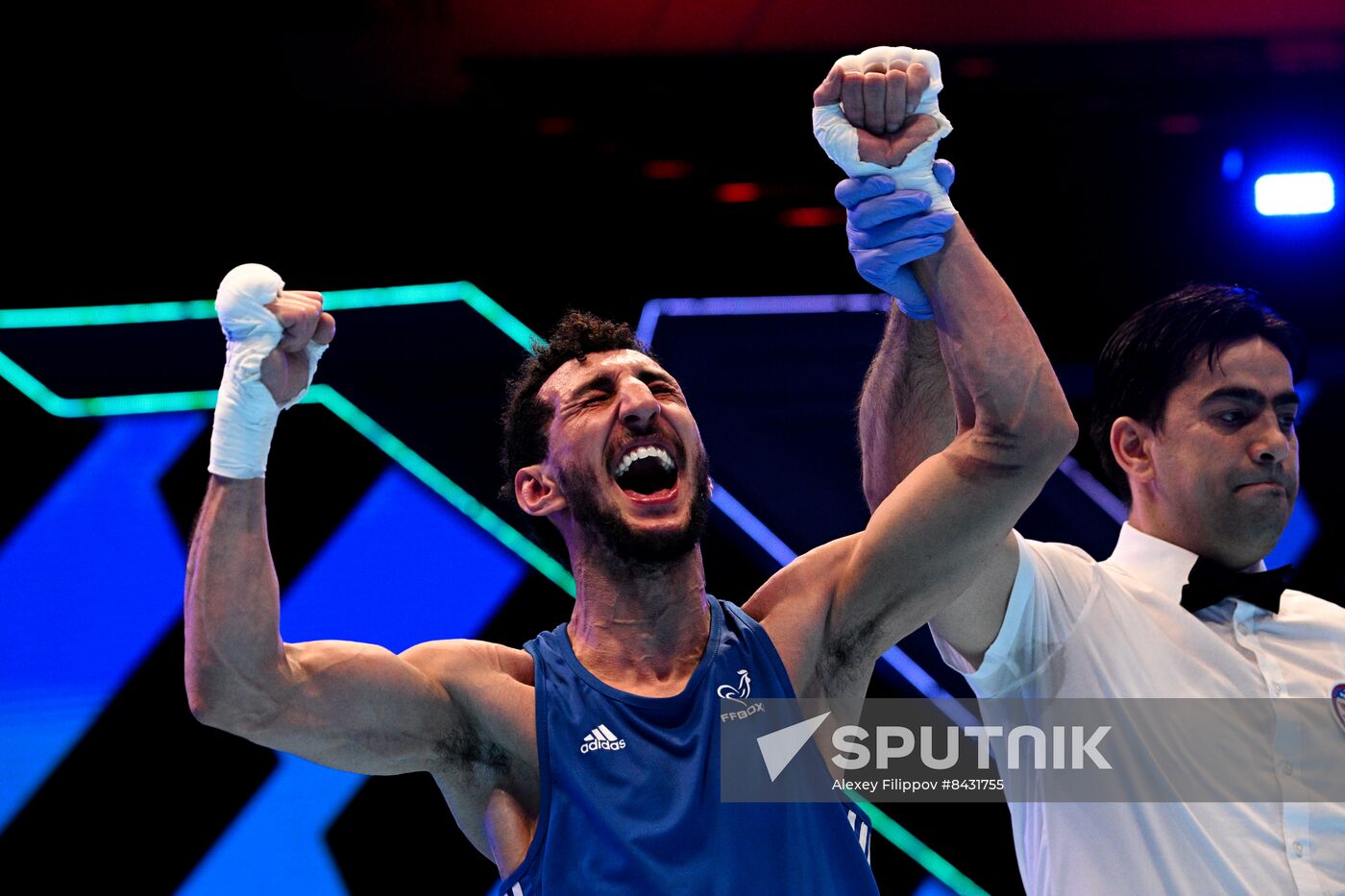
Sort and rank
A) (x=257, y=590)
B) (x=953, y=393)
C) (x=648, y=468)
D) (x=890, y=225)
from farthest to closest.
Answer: (x=648, y=468), (x=953, y=393), (x=890, y=225), (x=257, y=590)

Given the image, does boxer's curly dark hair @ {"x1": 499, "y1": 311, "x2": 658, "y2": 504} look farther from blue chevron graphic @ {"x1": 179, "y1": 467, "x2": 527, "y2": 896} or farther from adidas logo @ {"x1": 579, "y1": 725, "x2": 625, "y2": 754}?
blue chevron graphic @ {"x1": 179, "y1": 467, "x2": 527, "y2": 896}

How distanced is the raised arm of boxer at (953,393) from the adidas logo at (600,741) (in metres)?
0.38

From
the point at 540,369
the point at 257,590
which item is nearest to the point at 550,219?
the point at 540,369

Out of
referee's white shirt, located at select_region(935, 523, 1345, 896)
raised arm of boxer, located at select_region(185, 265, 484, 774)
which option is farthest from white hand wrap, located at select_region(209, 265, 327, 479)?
referee's white shirt, located at select_region(935, 523, 1345, 896)

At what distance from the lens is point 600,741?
183cm

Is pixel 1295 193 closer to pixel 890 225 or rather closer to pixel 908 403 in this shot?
pixel 908 403

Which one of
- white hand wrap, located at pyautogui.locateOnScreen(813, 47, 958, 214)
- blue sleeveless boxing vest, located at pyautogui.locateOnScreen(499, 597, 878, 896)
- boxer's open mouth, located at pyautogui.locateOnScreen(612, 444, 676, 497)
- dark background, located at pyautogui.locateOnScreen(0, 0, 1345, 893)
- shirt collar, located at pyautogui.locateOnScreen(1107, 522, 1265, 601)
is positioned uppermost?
dark background, located at pyautogui.locateOnScreen(0, 0, 1345, 893)

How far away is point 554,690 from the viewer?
189 centimetres

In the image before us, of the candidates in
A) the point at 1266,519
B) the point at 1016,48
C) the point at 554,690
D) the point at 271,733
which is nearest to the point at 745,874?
the point at 554,690

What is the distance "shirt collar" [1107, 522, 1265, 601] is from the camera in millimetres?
2309

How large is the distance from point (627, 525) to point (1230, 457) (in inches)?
40.2

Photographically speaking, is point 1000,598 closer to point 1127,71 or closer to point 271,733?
point 271,733

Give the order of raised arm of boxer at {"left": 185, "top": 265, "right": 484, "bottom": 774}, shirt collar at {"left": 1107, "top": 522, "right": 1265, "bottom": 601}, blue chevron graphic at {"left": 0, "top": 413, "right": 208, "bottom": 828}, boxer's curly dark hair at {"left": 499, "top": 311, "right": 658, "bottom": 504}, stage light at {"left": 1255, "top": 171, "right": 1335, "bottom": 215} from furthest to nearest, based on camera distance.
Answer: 1. stage light at {"left": 1255, "top": 171, "right": 1335, "bottom": 215}
2. blue chevron graphic at {"left": 0, "top": 413, "right": 208, "bottom": 828}
3. shirt collar at {"left": 1107, "top": 522, "right": 1265, "bottom": 601}
4. boxer's curly dark hair at {"left": 499, "top": 311, "right": 658, "bottom": 504}
5. raised arm of boxer at {"left": 185, "top": 265, "right": 484, "bottom": 774}

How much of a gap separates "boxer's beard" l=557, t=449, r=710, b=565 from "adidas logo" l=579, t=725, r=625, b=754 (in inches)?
10.1
